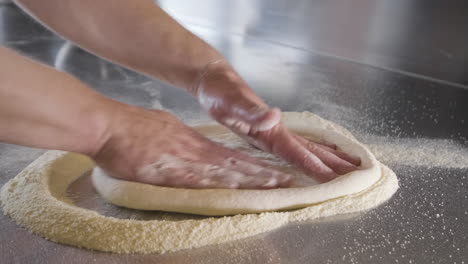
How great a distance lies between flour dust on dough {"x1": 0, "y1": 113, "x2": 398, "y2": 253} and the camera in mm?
680

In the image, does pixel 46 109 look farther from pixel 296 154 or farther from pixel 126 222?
pixel 296 154

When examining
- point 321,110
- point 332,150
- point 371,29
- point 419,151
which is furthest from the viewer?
point 371,29

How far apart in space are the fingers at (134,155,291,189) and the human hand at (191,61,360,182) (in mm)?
56

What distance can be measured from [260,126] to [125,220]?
25 cm

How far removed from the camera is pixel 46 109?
68cm

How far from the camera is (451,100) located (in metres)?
1.38

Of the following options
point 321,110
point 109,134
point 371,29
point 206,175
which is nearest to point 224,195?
point 206,175

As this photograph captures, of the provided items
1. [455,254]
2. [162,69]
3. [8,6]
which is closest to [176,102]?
Result: [162,69]

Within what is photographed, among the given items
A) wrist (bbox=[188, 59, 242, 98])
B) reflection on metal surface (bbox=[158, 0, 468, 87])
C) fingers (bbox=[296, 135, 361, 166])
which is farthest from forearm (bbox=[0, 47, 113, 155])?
reflection on metal surface (bbox=[158, 0, 468, 87])

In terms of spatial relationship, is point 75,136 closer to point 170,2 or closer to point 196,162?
point 196,162

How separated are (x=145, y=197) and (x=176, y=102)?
564 mm

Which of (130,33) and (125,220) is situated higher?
(130,33)

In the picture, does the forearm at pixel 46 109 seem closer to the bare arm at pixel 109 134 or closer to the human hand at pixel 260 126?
the bare arm at pixel 109 134

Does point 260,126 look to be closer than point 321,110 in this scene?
Yes
